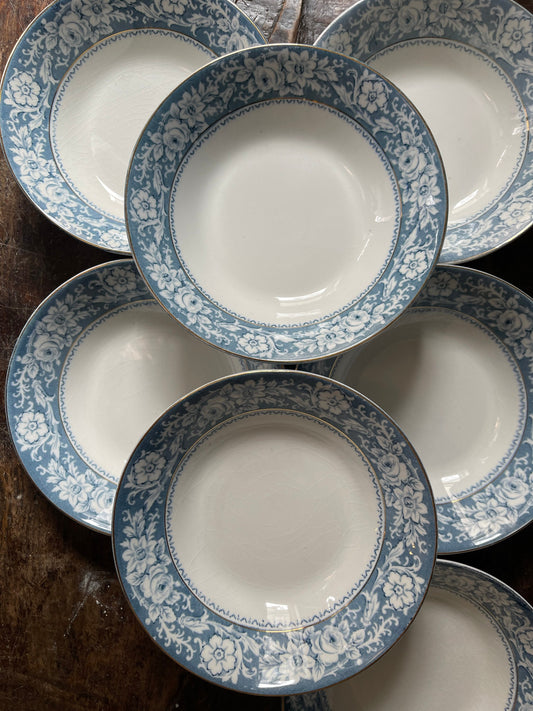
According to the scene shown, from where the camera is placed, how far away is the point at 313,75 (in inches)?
28.4

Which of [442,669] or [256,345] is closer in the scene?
[256,345]

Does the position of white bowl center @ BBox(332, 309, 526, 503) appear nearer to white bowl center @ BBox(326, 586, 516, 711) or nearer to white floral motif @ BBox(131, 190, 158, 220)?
white bowl center @ BBox(326, 586, 516, 711)

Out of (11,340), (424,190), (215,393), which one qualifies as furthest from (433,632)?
(11,340)

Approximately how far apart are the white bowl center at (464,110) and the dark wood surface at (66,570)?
12 cm

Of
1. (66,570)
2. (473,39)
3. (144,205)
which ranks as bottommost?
(66,570)

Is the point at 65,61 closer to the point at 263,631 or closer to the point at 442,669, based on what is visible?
the point at 263,631

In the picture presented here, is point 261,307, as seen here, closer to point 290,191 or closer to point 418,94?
point 290,191

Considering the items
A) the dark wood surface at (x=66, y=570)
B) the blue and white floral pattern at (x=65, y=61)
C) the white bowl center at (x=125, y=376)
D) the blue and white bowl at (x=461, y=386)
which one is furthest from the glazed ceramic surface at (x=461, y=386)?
the blue and white floral pattern at (x=65, y=61)

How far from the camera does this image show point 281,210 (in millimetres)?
776

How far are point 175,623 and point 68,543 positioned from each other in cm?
26

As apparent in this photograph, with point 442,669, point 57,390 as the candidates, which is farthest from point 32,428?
point 442,669

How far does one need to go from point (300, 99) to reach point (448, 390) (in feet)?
1.70

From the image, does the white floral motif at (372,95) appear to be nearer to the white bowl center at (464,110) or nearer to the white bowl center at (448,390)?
the white bowl center at (464,110)

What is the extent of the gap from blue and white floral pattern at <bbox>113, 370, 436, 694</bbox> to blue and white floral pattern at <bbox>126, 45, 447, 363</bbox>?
7 cm
